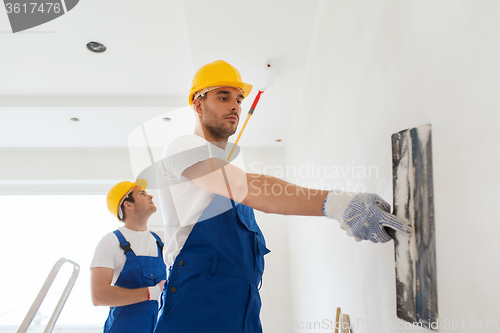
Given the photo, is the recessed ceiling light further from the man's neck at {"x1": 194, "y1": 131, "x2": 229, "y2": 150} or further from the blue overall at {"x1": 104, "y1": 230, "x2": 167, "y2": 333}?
the man's neck at {"x1": 194, "y1": 131, "x2": 229, "y2": 150}

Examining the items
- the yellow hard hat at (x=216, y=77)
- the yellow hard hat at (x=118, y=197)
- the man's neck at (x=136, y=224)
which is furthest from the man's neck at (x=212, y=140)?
the yellow hard hat at (x=118, y=197)

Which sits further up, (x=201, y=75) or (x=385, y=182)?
(x=201, y=75)

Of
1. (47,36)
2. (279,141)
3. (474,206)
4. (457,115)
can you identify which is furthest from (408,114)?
(279,141)

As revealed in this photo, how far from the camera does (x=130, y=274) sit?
1927 millimetres

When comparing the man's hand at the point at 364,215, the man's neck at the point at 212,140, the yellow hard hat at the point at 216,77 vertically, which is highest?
the yellow hard hat at the point at 216,77

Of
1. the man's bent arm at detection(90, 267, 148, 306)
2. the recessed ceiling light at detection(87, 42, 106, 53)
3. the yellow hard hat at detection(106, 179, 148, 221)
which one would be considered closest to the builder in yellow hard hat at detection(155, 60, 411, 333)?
the man's bent arm at detection(90, 267, 148, 306)

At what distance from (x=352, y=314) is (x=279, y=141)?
317 cm

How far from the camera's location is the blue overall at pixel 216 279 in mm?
937

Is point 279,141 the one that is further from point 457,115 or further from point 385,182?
point 457,115

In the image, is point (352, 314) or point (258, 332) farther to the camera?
point (352, 314)

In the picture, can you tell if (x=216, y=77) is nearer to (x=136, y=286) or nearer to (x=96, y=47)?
(x=136, y=286)

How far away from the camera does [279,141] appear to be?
168 inches

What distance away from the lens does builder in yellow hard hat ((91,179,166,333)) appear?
1768mm

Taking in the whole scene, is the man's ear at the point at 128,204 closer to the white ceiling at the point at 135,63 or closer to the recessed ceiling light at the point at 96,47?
the white ceiling at the point at 135,63
